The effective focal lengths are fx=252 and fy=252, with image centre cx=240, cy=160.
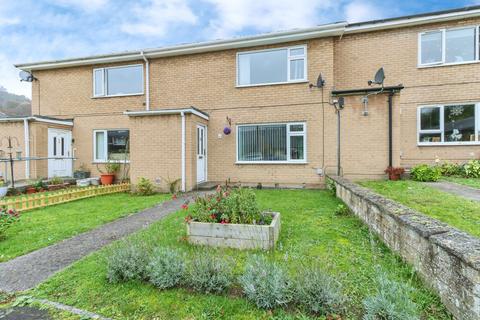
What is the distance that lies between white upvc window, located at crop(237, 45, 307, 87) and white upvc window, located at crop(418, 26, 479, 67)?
4.85 metres

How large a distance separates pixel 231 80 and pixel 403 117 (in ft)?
24.5

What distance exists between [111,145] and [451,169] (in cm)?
1491

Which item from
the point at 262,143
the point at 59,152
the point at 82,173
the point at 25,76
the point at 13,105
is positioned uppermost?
the point at 13,105

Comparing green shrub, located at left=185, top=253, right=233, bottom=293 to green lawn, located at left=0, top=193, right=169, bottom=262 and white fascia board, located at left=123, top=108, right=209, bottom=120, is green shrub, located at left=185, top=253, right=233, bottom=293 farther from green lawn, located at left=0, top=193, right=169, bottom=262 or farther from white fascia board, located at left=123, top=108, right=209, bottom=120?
white fascia board, located at left=123, top=108, right=209, bottom=120

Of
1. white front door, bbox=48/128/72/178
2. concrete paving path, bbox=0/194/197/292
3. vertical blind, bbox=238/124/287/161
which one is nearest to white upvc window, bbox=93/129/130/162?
white front door, bbox=48/128/72/178

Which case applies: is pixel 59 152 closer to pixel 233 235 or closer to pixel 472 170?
pixel 233 235

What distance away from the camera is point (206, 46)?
10.9 metres

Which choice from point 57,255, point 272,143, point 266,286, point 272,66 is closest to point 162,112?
point 272,143

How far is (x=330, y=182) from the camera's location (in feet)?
28.7

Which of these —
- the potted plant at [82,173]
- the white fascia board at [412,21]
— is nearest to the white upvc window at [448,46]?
the white fascia board at [412,21]

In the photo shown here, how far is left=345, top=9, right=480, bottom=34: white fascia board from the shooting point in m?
9.63

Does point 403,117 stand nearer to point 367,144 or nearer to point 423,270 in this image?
point 367,144

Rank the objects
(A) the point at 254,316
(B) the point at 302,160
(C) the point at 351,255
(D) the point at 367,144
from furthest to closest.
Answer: (B) the point at 302,160
(D) the point at 367,144
(C) the point at 351,255
(A) the point at 254,316

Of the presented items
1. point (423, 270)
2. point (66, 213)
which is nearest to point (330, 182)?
point (423, 270)
